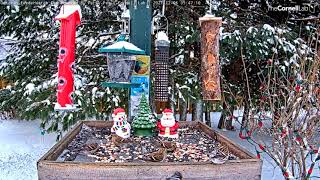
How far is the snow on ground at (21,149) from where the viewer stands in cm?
660

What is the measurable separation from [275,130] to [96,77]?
2.98 metres

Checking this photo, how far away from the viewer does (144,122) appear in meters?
3.01

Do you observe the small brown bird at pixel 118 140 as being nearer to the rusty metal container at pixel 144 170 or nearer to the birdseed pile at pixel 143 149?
the birdseed pile at pixel 143 149

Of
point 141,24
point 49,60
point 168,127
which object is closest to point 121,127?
point 168,127

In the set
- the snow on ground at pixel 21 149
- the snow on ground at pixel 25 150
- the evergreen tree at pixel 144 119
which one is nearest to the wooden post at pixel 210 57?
the evergreen tree at pixel 144 119

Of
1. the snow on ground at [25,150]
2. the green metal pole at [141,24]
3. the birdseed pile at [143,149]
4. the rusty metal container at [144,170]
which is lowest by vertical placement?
the snow on ground at [25,150]

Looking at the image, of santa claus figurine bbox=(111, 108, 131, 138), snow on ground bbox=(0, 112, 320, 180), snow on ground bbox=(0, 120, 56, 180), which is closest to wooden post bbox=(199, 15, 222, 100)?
santa claus figurine bbox=(111, 108, 131, 138)

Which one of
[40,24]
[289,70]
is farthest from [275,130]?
[40,24]

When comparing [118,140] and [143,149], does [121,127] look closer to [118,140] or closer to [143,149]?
[118,140]

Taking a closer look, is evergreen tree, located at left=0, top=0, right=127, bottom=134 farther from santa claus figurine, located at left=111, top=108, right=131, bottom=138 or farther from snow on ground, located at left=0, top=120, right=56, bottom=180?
santa claus figurine, located at left=111, top=108, right=131, bottom=138

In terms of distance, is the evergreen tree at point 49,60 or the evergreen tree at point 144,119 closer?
the evergreen tree at point 144,119

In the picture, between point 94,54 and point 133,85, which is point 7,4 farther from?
point 133,85

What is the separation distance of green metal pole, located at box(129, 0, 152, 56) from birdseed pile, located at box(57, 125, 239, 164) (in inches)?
33.2

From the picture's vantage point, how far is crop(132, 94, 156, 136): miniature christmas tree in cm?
299
